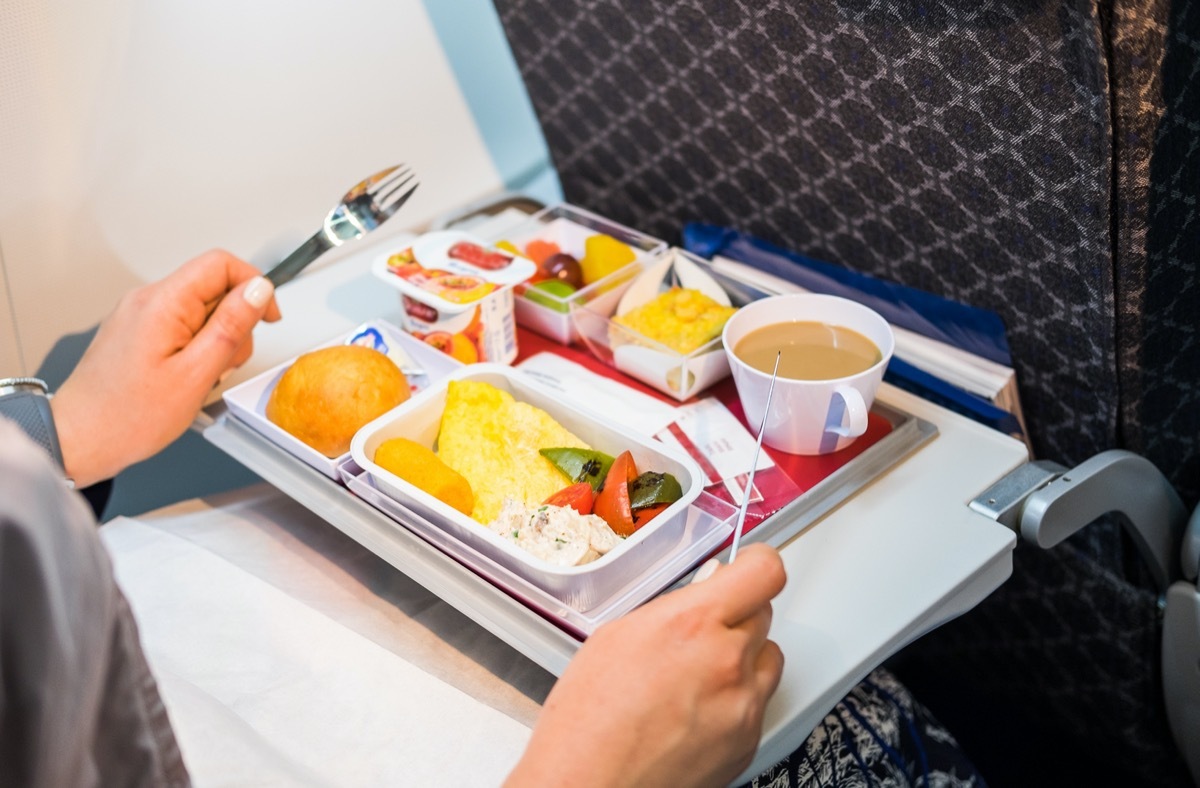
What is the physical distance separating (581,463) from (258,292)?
450 mm

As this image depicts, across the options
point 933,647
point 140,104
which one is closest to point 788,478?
point 933,647

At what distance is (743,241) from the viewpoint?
4.46ft

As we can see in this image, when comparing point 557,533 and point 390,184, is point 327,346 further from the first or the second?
point 557,533

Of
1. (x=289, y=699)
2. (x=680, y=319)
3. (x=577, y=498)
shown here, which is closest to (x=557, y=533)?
(x=577, y=498)

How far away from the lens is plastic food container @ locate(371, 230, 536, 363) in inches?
45.6

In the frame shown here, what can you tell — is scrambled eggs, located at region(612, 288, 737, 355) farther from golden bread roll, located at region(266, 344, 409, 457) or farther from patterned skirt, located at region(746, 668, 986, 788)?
patterned skirt, located at region(746, 668, 986, 788)

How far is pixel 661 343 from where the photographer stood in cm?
112

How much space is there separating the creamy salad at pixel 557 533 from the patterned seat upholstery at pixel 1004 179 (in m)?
0.52

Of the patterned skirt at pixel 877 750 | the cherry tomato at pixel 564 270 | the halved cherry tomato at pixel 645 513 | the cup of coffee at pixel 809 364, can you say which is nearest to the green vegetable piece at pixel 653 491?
the halved cherry tomato at pixel 645 513

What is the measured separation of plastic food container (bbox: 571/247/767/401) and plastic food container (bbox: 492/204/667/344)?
0.7 inches

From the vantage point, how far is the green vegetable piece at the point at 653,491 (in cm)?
89

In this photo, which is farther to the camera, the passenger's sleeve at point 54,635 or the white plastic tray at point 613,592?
the white plastic tray at point 613,592

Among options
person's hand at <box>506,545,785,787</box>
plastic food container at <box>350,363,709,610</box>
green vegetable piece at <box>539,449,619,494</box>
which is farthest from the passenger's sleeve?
green vegetable piece at <box>539,449,619,494</box>

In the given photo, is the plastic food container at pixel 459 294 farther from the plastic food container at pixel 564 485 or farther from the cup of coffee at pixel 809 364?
the cup of coffee at pixel 809 364
